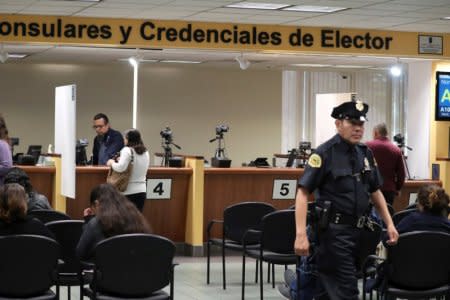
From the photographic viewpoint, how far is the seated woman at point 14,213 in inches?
206

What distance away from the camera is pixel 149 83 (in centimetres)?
1867

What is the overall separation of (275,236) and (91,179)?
328 centimetres

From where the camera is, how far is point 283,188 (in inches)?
415

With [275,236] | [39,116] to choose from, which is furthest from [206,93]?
[275,236]

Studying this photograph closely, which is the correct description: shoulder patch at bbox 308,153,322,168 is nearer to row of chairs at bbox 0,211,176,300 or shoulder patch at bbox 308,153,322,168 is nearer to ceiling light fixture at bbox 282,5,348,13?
row of chairs at bbox 0,211,176,300

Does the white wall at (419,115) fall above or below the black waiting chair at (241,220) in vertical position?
above

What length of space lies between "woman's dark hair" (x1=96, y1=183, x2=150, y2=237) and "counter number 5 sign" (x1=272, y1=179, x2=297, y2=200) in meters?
5.29

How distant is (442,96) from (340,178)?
766cm

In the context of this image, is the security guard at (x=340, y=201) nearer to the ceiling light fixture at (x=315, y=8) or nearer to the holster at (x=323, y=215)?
the holster at (x=323, y=215)

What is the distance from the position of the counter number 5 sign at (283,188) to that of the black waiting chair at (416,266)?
15.9 feet

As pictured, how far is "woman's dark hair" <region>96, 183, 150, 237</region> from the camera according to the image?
5.23 meters

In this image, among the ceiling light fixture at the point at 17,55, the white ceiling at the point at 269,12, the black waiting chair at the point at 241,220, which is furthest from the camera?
the ceiling light fixture at the point at 17,55

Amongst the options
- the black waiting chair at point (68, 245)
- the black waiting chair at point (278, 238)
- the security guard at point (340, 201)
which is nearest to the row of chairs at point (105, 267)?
the black waiting chair at point (68, 245)

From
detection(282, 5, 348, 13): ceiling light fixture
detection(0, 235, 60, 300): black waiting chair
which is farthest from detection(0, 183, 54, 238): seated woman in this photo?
detection(282, 5, 348, 13): ceiling light fixture
